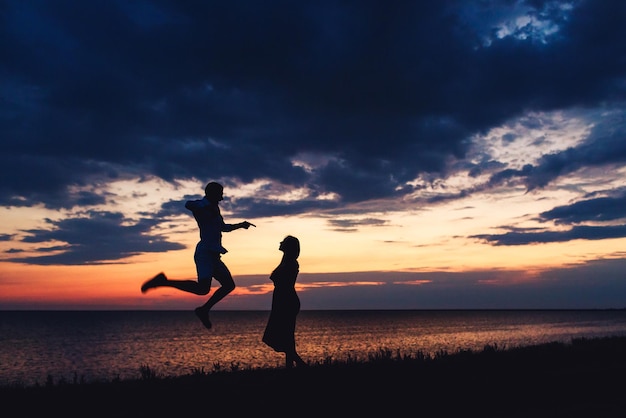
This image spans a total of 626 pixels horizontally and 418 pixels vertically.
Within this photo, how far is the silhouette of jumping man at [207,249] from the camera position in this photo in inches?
312

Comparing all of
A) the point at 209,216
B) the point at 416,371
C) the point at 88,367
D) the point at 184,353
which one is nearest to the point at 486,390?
the point at 416,371

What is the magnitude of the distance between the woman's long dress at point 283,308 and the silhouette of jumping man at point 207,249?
3.70 ft

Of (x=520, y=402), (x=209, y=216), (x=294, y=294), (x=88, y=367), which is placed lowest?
(x=88, y=367)

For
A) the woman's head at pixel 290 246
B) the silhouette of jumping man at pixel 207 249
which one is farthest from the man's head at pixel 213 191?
the woman's head at pixel 290 246

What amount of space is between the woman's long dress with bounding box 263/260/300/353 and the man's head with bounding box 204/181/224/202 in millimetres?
1769

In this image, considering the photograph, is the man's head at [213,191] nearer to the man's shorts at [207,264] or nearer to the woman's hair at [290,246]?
the man's shorts at [207,264]

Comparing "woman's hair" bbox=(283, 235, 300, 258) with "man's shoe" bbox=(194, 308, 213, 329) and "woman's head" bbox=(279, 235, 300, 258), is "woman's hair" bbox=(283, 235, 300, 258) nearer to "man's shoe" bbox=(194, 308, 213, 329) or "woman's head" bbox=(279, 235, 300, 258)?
"woman's head" bbox=(279, 235, 300, 258)

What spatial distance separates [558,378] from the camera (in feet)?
29.8

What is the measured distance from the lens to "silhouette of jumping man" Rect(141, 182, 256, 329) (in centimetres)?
792

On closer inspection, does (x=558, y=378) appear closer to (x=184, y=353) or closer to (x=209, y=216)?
(x=209, y=216)

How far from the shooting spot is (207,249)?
801 centimetres

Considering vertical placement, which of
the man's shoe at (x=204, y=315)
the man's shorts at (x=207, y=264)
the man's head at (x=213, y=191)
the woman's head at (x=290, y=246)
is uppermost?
the man's head at (x=213, y=191)

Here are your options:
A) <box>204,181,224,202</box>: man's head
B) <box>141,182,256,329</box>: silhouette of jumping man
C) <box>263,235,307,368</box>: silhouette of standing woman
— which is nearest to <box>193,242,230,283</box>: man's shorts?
<box>141,182,256,329</box>: silhouette of jumping man

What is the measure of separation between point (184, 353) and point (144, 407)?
55.8 metres
